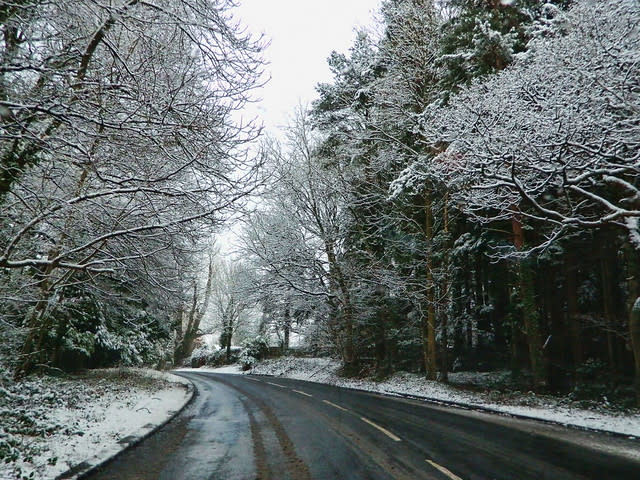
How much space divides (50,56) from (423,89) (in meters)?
17.2

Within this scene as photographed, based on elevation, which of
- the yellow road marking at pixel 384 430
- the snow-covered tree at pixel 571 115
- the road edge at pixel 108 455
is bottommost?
the road edge at pixel 108 455

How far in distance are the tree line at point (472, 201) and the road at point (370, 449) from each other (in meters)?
4.48

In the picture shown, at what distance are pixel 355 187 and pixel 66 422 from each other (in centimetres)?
1758

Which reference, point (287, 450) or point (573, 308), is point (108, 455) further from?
point (573, 308)

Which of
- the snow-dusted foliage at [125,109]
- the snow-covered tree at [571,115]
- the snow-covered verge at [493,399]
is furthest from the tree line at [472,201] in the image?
the snow-dusted foliage at [125,109]

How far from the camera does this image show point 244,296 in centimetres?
2612

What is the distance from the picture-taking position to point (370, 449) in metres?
7.45

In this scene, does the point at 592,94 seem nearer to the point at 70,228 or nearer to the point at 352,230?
the point at 70,228

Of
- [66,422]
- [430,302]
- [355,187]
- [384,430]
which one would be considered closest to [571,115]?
[384,430]

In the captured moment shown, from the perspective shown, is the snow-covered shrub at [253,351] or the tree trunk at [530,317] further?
the snow-covered shrub at [253,351]

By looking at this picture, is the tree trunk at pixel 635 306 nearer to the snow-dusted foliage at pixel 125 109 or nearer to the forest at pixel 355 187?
the forest at pixel 355 187

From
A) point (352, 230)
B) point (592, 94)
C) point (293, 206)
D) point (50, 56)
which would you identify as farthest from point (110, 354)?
point (592, 94)

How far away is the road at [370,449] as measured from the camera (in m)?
6.16

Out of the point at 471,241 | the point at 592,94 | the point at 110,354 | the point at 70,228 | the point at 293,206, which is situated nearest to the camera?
the point at 70,228
